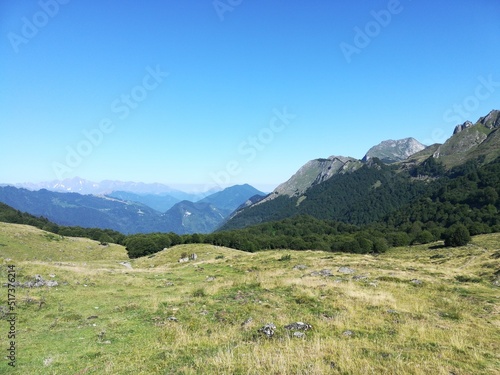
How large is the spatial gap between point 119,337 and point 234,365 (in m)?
6.80

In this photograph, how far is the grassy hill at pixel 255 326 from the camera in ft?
30.9

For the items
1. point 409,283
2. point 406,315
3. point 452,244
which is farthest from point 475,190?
point 406,315

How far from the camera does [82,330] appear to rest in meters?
14.2

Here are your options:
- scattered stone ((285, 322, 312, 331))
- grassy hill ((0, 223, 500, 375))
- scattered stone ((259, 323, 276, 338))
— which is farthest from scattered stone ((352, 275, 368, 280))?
scattered stone ((259, 323, 276, 338))

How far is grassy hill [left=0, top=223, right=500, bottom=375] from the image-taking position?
9406 mm

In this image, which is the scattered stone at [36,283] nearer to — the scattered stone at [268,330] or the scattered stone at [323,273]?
the scattered stone at [268,330]

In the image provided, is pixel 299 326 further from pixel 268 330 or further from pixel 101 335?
pixel 101 335

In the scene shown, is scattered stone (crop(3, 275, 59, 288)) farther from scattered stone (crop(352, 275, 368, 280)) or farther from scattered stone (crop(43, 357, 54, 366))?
scattered stone (crop(352, 275, 368, 280))

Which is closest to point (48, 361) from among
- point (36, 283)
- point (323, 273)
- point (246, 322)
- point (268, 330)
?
point (246, 322)

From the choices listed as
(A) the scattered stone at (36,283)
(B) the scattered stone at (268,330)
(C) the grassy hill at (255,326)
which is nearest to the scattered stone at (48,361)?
(C) the grassy hill at (255,326)

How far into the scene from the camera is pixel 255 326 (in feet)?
44.9

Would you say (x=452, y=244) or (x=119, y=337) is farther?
(x=452, y=244)

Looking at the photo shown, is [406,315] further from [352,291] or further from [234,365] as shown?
[234,365]

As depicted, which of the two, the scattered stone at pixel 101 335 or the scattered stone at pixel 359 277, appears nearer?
the scattered stone at pixel 101 335
